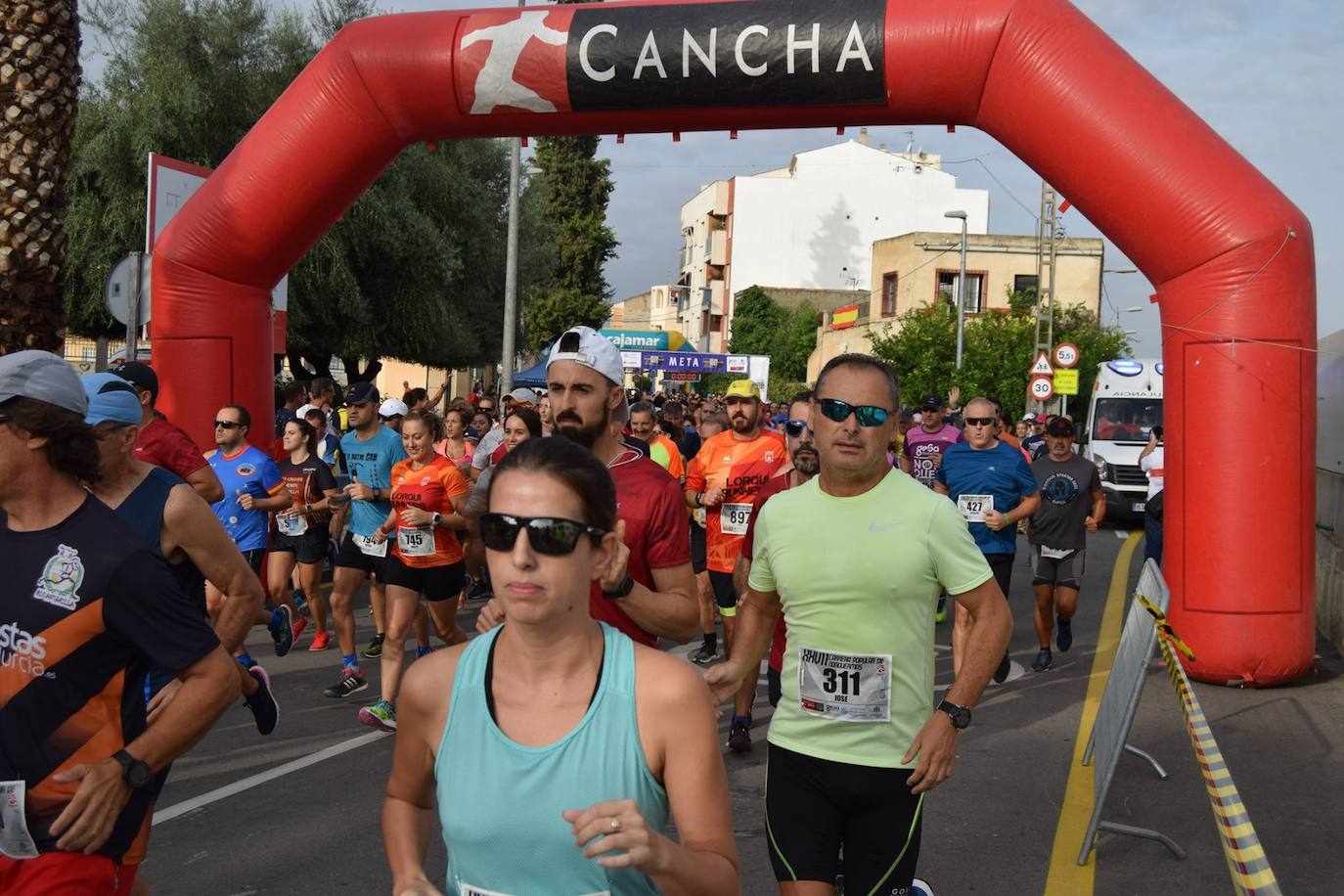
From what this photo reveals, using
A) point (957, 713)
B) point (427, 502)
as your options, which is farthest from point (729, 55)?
point (957, 713)

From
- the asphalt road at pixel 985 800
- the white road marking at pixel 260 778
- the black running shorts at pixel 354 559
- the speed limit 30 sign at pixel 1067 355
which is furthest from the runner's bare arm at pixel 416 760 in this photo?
the speed limit 30 sign at pixel 1067 355

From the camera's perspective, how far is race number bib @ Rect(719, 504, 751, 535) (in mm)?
8555

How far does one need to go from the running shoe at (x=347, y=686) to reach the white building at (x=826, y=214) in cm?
6182

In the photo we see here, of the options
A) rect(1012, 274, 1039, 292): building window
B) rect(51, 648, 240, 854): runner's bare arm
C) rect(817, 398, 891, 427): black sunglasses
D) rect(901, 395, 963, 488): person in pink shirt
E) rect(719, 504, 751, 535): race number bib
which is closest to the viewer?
rect(51, 648, 240, 854): runner's bare arm

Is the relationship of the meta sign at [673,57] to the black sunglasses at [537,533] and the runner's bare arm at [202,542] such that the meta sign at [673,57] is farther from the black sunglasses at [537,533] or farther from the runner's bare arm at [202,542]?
the black sunglasses at [537,533]

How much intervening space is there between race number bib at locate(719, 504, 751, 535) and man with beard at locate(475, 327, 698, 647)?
14.6 feet

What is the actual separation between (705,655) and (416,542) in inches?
108

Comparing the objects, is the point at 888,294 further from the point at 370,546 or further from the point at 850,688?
the point at 850,688

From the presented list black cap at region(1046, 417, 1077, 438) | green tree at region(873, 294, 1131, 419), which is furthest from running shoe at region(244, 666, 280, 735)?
green tree at region(873, 294, 1131, 419)

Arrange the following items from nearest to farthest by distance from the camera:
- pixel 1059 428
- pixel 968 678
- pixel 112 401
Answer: pixel 968 678
pixel 112 401
pixel 1059 428

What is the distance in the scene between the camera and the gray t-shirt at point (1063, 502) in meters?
9.43

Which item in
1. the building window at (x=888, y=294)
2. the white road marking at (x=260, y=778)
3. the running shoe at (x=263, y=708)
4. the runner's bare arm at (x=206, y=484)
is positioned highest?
the building window at (x=888, y=294)

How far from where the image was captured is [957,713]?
348 centimetres

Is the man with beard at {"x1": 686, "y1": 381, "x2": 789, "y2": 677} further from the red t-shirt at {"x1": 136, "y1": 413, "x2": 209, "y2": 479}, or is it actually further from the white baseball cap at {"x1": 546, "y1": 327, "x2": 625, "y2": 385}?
the white baseball cap at {"x1": 546, "y1": 327, "x2": 625, "y2": 385}
